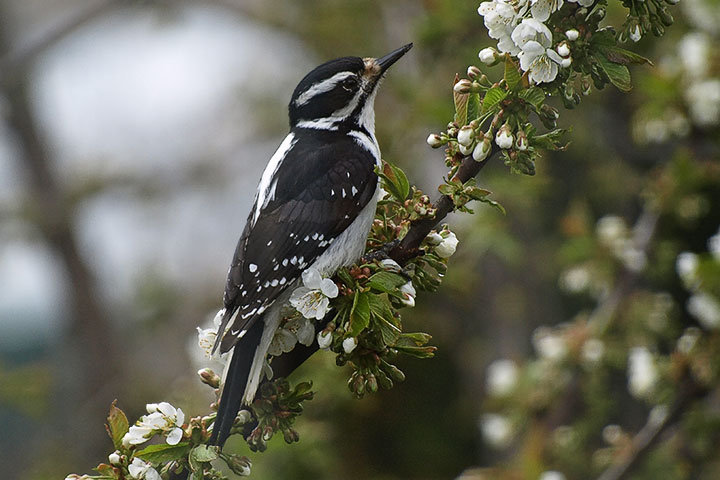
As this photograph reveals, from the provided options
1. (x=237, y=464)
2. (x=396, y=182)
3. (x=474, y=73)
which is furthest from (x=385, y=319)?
(x=474, y=73)

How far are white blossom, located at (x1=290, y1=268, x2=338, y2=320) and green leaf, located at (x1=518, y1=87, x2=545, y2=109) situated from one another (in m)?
0.49

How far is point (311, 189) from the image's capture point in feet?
6.32

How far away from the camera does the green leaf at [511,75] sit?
1.44 meters

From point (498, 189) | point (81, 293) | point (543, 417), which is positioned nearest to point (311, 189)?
point (498, 189)

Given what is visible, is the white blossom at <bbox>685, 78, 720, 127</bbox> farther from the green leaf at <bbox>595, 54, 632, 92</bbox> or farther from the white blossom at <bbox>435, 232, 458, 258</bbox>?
the white blossom at <bbox>435, 232, 458, 258</bbox>

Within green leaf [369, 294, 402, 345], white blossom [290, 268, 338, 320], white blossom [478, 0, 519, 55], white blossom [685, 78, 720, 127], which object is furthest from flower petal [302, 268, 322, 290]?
white blossom [685, 78, 720, 127]

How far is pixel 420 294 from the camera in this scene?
418cm

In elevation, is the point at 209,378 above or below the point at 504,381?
above

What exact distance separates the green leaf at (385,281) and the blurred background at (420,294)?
1.24 meters

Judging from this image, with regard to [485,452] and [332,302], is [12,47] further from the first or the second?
[332,302]

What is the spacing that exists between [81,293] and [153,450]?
15.3 feet

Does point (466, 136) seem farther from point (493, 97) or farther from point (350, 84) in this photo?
point (350, 84)

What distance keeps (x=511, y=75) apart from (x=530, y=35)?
77 mm

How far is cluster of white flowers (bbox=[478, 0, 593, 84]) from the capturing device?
54.8 inches
